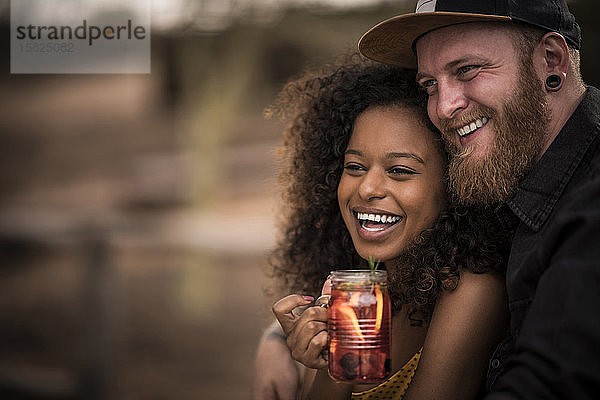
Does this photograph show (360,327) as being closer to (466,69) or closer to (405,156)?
(405,156)

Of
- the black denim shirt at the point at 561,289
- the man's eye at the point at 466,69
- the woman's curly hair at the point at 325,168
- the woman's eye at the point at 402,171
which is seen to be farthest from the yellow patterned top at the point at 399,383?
the man's eye at the point at 466,69

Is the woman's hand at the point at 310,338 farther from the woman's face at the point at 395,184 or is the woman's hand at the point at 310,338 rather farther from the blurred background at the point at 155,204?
the blurred background at the point at 155,204

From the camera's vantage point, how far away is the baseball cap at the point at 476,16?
1.60m

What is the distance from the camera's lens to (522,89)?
64.4 inches

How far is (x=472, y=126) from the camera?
5.47 feet

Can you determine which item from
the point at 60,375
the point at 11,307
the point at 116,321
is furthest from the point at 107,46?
the point at 11,307

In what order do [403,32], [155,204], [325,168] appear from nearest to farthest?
[403,32] → [325,168] → [155,204]

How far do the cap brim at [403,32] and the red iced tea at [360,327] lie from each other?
62 centimetres

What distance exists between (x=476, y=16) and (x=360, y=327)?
2.44ft

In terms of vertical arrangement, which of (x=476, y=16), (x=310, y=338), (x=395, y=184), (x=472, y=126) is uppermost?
(x=476, y=16)

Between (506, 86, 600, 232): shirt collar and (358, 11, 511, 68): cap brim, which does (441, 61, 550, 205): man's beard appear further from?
(358, 11, 511, 68): cap brim

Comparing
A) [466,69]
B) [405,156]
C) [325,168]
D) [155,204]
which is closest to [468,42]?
[466,69]

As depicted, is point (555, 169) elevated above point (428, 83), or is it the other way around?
point (428, 83)

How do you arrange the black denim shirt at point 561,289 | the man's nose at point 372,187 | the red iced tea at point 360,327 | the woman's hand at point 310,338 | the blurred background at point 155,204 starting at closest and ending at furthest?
1. the black denim shirt at point 561,289
2. the red iced tea at point 360,327
3. the woman's hand at point 310,338
4. the man's nose at point 372,187
5. the blurred background at point 155,204
